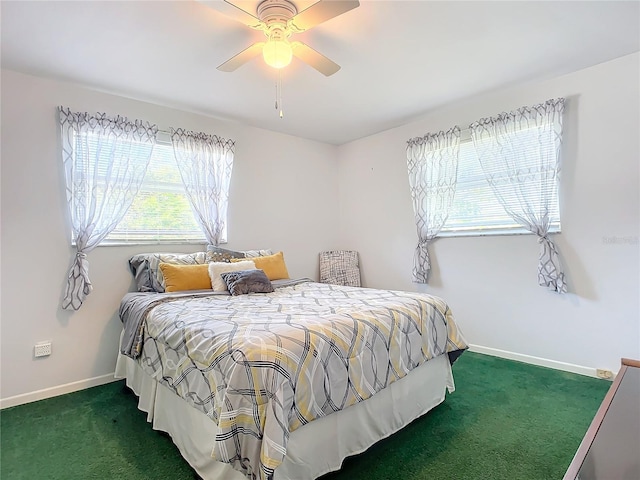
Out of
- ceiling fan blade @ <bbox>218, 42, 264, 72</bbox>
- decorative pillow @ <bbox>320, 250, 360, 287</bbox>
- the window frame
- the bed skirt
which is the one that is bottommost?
the bed skirt

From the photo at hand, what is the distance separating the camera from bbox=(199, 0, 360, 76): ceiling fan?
5.52 ft

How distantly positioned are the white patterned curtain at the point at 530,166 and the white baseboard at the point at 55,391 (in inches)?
153

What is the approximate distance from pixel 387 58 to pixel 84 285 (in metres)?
2.98

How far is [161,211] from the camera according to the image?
10.9 feet

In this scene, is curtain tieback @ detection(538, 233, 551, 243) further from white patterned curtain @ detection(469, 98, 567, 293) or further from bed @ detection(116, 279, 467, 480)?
bed @ detection(116, 279, 467, 480)

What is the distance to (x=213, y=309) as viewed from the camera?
216 centimetres

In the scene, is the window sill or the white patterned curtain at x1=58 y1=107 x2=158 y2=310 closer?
the white patterned curtain at x1=58 y1=107 x2=158 y2=310

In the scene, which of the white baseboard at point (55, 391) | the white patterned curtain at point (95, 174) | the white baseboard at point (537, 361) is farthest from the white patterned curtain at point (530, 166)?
the white baseboard at point (55, 391)

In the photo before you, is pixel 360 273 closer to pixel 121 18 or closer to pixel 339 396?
pixel 339 396

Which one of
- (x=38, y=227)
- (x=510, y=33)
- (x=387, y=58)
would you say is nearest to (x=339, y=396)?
(x=387, y=58)

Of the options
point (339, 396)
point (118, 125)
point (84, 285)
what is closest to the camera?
point (339, 396)

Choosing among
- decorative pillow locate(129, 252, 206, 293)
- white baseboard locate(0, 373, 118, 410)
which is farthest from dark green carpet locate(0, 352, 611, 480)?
decorative pillow locate(129, 252, 206, 293)

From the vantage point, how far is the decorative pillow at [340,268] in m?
4.47

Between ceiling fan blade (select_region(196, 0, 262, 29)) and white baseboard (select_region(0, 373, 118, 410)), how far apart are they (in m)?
2.94
